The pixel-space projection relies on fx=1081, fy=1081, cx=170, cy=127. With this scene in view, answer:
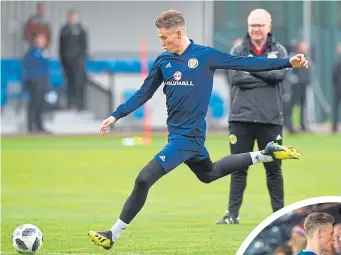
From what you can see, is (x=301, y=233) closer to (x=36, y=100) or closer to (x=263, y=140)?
(x=263, y=140)

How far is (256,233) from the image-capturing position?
7.75 metres

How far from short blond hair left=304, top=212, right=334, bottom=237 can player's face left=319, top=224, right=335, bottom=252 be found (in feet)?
0.13

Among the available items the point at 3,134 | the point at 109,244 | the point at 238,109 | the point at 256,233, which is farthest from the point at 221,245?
the point at 3,134

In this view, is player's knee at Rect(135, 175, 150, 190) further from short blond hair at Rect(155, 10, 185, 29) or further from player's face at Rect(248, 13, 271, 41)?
player's face at Rect(248, 13, 271, 41)

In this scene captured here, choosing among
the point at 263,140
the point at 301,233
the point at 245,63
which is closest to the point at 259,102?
the point at 263,140

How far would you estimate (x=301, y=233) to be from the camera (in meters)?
7.65

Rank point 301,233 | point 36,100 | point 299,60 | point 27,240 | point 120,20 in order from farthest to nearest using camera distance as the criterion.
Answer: point 120,20 < point 36,100 < point 27,240 < point 299,60 < point 301,233

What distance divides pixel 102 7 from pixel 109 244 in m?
24.0

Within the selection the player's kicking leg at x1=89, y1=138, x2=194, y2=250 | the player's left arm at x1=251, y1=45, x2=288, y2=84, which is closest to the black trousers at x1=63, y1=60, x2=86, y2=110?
the player's left arm at x1=251, y1=45, x2=288, y2=84

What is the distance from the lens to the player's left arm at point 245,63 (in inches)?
399

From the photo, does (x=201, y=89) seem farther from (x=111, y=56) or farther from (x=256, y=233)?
(x=111, y=56)

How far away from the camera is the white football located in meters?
10.4

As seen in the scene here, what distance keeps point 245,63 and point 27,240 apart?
2696 mm

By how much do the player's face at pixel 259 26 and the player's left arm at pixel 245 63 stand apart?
1.77m
